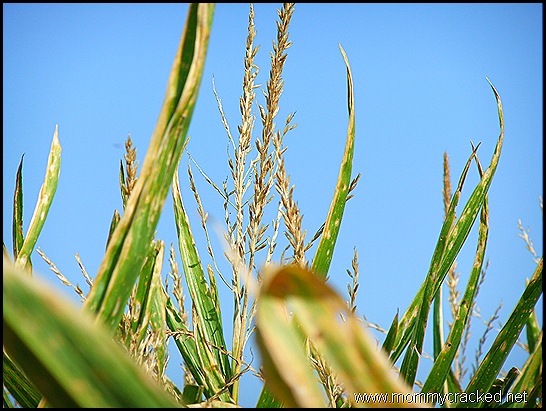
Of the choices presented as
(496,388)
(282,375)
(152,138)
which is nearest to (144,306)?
(152,138)

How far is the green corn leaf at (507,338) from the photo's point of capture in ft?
2.35

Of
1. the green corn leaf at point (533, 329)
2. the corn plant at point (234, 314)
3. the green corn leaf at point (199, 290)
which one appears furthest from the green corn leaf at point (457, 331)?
the green corn leaf at point (533, 329)

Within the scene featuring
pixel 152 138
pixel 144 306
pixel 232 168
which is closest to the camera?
pixel 152 138

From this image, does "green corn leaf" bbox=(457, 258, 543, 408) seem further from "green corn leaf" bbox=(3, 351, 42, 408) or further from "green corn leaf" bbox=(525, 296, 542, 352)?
"green corn leaf" bbox=(525, 296, 542, 352)

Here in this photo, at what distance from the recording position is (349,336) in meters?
0.34

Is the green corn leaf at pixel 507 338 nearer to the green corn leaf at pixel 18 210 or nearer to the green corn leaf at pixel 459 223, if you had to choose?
the green corn leaf at pixel 459 223

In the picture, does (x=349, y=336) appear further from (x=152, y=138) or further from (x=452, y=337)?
(x=452, y=337)

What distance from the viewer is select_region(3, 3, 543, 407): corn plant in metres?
0.31

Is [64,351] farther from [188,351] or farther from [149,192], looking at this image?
[188,351]

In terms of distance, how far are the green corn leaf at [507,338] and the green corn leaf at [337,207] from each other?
242 mm

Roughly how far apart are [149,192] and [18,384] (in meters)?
0.38

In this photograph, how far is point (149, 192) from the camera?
0.45m

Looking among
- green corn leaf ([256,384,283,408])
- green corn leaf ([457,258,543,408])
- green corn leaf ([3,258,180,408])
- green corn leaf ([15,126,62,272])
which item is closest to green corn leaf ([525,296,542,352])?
green corn leaf ([457,258,543,408])

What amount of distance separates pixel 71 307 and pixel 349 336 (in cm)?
16
